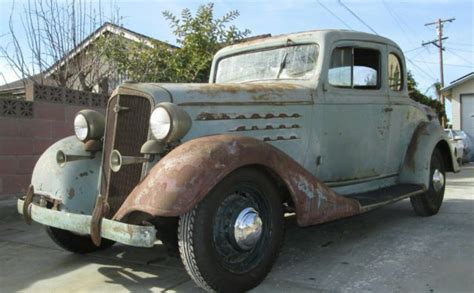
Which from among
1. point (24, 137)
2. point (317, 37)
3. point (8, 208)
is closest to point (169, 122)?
point (317, 37)

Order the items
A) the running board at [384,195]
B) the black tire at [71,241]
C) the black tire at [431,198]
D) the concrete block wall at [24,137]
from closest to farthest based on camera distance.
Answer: the black tire at [71,241] < the running board at [384,195] < the black tire at [431,198] < the concrete block wall at [24,137]

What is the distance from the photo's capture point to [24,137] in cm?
690

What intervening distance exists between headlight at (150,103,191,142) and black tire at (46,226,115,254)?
1631 millimetres

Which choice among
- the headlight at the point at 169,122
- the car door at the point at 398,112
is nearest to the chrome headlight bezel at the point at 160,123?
the headlight at the point at 169,122

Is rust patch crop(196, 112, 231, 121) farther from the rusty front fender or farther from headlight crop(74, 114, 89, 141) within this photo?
headlight crop(74, 114, 89, 141)

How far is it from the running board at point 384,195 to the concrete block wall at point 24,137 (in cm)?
442

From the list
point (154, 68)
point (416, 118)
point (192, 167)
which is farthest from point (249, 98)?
point (154, 68)

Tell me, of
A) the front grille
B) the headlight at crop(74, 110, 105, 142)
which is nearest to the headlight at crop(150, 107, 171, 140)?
the front grille

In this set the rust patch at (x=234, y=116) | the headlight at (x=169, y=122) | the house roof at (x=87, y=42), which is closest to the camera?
the headlight at (x=169, y=122)

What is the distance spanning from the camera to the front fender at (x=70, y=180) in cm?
403

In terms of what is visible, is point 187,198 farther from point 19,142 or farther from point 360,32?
point 19,142

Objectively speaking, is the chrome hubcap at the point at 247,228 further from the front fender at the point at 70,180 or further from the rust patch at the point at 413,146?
the rust patch at the point at 413,146

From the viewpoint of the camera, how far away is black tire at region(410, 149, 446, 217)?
5.98m

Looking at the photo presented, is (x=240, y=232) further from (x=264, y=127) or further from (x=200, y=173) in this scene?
(x=264, y=127)
